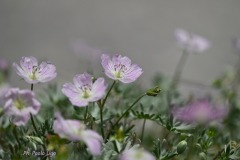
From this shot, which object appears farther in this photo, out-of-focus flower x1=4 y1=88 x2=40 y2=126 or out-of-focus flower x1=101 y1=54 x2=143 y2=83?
out-of-focus flower x1=101 y1=54 x2=143 y2=83

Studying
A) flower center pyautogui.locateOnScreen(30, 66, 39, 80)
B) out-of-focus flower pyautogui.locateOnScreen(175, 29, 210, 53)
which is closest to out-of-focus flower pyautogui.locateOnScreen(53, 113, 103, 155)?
flower center pyautogui.locateOnScreen(30, 66, 39, 80)

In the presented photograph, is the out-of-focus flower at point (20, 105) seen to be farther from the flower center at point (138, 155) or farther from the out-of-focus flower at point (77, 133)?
the flower center at point (138, 155)

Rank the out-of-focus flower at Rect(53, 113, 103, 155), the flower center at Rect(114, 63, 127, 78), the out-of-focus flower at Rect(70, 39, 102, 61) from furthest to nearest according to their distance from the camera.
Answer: the out-of-focus flower at Rect(70, 39, 102, 61), the flower center at Rect(114, 63, 127, 78), the out-of-focus flower at Rect(53, 113, 103, 155)

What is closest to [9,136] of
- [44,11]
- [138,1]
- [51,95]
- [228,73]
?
[51,95]

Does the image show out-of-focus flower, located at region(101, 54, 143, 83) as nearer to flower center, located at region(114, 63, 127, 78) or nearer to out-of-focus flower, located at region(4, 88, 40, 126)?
flower center, located at region(114, 63, 127, 78)

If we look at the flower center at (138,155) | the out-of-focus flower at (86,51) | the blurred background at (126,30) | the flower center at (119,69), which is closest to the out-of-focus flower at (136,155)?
the flower center at (138,155)

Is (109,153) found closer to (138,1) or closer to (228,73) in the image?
(228,73)

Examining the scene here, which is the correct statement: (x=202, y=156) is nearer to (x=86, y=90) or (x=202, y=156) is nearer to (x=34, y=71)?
(x=86, y=90)
